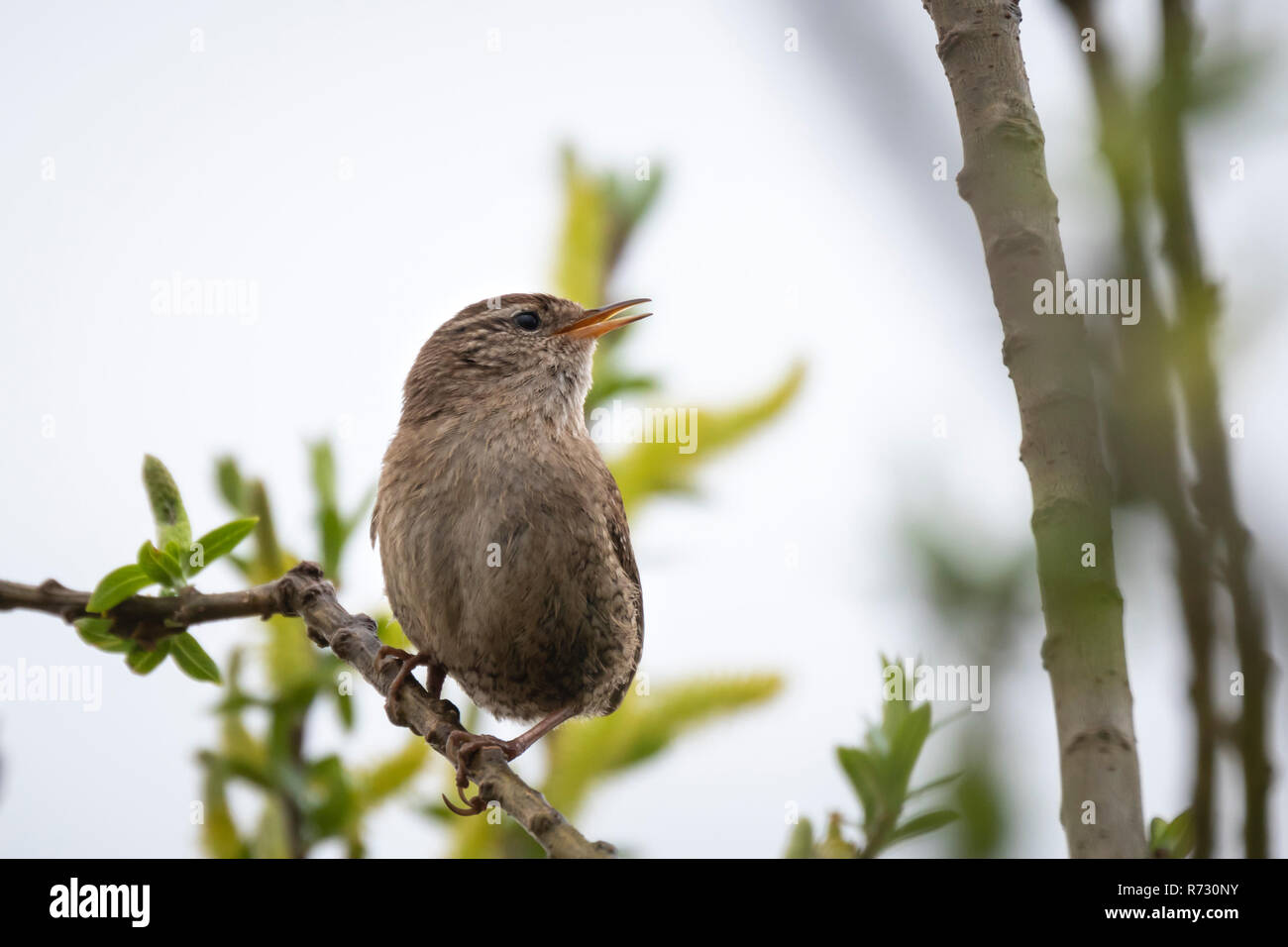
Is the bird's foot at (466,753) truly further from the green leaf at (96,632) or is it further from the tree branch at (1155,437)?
the tree branch at (1155,437)

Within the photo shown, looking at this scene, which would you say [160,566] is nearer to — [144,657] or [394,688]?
[144,657]

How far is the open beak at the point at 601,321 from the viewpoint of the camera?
10.4ft

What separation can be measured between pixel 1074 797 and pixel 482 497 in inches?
82.8

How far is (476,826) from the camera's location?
248 cm

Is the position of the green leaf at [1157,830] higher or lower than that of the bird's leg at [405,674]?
lower

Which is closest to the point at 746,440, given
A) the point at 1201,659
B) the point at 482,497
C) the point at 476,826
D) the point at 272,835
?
the point at 482,497

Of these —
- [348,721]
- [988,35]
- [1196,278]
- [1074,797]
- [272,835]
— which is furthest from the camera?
[348,721]

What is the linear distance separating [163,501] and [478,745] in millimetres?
626

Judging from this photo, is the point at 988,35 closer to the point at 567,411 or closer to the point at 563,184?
the point at 563,184

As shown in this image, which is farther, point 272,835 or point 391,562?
point 391,562

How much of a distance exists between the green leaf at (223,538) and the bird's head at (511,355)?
1.49m

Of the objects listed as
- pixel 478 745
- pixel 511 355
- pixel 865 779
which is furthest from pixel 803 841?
pixel 511 355

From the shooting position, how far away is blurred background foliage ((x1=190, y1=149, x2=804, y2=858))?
7.14ft

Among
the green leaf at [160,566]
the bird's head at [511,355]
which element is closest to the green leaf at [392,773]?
the green leaf at [160,566]
